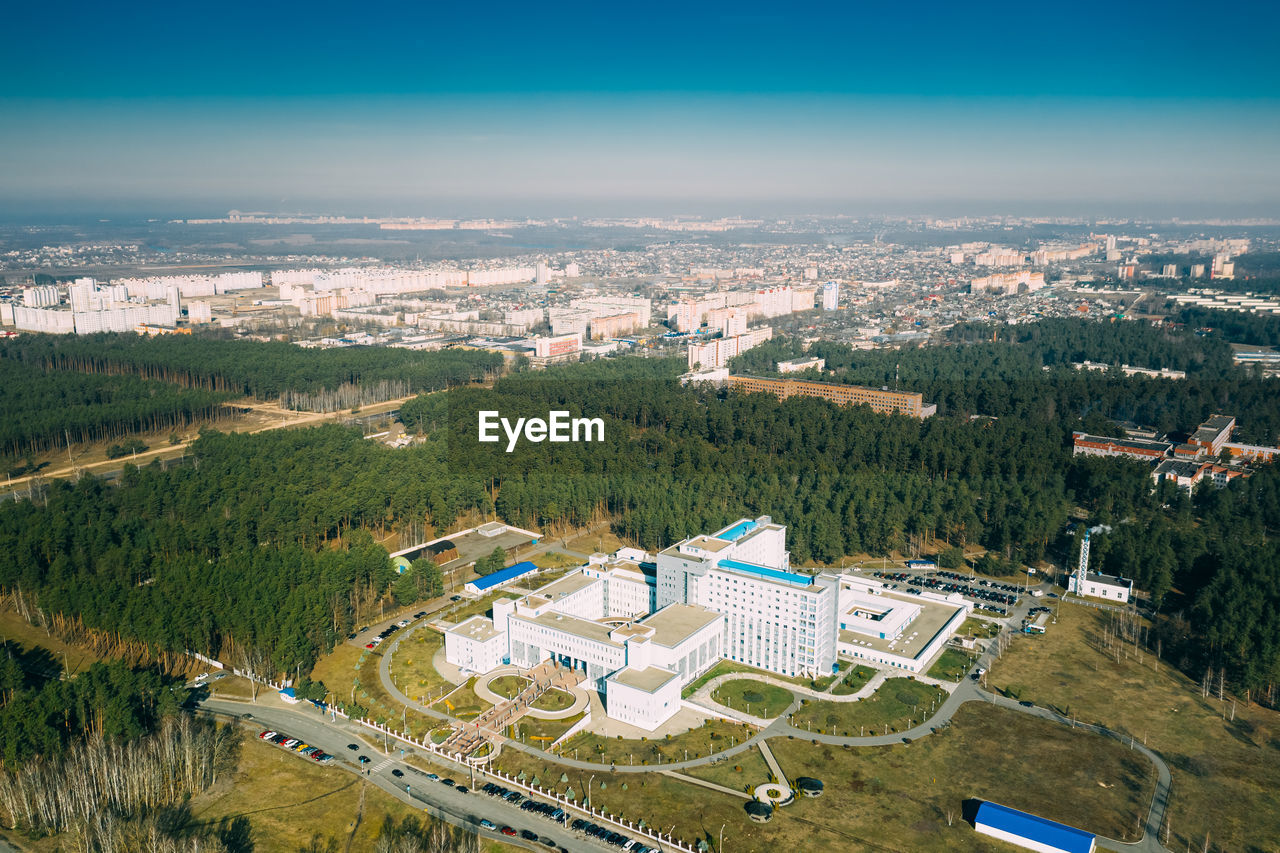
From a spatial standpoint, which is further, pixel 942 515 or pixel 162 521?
pixel 942 515

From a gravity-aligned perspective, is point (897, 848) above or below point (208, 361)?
below

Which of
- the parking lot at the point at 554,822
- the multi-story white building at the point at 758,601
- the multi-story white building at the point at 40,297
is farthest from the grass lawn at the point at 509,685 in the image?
the multi-story white building at the point at 40,297

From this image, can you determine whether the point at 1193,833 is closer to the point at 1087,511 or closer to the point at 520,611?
the point at 520,611

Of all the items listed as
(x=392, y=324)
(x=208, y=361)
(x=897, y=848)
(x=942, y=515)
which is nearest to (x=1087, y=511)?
(x=942, y=515)

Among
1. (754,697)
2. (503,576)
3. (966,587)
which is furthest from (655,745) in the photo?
(966,587)

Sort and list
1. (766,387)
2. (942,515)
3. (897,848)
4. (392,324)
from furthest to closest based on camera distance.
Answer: (392,324), (766,387), (942,515), (897,848)

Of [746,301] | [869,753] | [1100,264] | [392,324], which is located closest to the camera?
[869,753]
